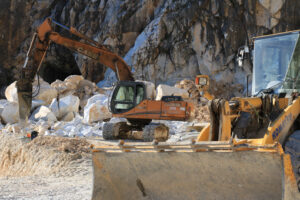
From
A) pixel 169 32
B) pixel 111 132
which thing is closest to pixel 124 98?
pixel 111 132

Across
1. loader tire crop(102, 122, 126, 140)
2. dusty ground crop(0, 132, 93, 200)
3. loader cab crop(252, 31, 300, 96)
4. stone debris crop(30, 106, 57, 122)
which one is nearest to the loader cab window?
loader tire crop(102, 122, 126, 140)

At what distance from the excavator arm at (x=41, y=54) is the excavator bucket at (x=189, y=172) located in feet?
21.5

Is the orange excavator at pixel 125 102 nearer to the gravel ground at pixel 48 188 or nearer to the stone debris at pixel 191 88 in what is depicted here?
the gravel ground at pixel 48 188

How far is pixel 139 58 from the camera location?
786 inches

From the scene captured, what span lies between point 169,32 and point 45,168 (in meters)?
13.3

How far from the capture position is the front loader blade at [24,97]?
9.63 meters

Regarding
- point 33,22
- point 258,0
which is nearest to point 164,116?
point 258,0

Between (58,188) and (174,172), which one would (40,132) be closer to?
(58,188)

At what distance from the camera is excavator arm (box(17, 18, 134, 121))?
9703 mm

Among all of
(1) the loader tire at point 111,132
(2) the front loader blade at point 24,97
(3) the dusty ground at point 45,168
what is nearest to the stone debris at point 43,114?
(3) the dusty ground at point 45,168

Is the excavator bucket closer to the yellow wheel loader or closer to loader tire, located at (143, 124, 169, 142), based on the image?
the yellow wheel loader

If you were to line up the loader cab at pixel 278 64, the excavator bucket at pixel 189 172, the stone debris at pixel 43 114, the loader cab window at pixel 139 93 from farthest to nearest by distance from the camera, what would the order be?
the stone debris at pixel 43 114 < the loader cab window at pixel 139 93 < the loader cab at pixel 278 64 < the excavator bucket at pixel 189 172

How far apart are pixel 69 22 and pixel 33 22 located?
10.8ft

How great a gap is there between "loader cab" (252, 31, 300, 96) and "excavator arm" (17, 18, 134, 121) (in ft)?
19.0
